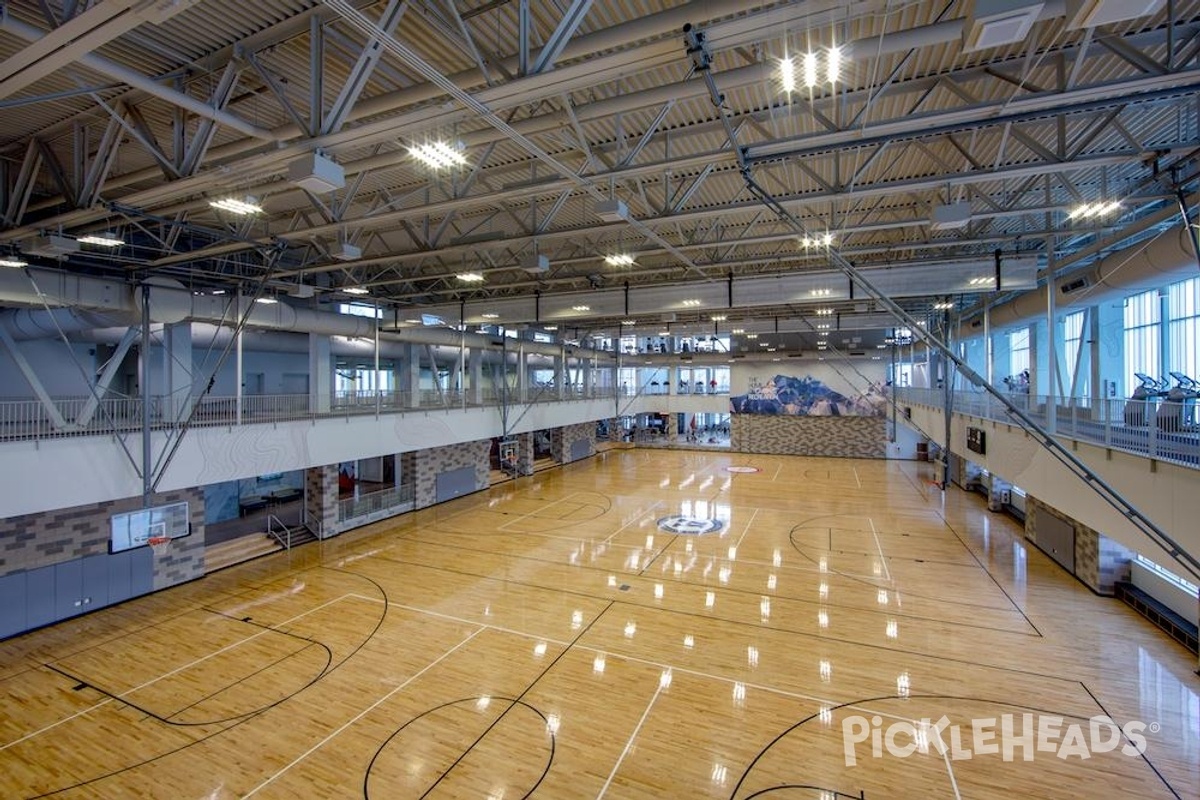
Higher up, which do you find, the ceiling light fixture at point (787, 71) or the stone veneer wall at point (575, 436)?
the ceiling light fixture at point (787, 71)

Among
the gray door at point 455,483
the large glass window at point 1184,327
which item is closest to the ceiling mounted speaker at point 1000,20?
the large glass window at point 1184,327

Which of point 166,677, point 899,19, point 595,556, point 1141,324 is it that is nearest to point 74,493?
point 166,677

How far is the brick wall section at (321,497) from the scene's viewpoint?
1750 centimetres

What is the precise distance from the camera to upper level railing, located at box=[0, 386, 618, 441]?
33.5 feet

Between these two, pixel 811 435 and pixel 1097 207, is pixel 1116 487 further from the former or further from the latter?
pixel 811 435

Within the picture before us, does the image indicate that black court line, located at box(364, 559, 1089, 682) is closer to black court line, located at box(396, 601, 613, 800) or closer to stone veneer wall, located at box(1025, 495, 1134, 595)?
black court line, located at box(396, 601, 613, 800)

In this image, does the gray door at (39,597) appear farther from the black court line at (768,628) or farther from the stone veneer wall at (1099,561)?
the stone veneer wall at (1099,561)

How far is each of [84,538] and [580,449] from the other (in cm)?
2570

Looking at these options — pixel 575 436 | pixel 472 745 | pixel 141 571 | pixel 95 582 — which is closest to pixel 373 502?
pixel 141 571

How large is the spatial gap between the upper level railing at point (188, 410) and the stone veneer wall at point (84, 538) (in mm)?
2305

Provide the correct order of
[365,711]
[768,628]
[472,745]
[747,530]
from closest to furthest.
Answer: [472,745], [365,711], [768,628], [747,530]

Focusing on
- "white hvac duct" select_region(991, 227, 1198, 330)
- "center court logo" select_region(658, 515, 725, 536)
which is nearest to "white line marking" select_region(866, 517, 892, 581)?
"center court logo" select_region(658, 515, 725, 536)

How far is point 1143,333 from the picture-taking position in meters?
16.2

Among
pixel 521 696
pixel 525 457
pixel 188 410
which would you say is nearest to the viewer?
pixel 521 696
